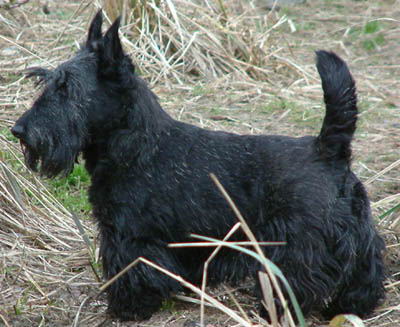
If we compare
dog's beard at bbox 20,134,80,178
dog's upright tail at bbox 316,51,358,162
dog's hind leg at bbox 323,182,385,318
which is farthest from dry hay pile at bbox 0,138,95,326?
dog's upright tail at bbox 316,51,358,162

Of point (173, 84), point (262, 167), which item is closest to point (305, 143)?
point (262, 167)

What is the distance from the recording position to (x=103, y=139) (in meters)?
4.02

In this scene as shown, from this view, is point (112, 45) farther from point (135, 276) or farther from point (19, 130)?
point (135, 276)

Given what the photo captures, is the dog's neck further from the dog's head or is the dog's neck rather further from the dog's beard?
the dog's beard

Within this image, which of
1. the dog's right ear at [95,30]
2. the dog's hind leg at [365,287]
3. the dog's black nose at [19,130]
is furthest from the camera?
the dog's right ear at [95,30]

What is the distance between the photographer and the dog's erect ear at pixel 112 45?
380 centimetres

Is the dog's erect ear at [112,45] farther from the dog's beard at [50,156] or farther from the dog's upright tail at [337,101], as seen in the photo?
the dog's upright tail at [337,101]

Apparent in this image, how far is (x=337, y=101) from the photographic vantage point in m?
3.71

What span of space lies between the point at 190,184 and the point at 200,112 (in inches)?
129

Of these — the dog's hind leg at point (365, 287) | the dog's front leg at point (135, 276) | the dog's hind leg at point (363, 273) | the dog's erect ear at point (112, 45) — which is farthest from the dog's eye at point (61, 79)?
the dog's hind leg at point (365, 287)

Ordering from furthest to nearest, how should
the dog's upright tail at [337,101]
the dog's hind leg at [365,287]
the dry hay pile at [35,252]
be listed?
the dry hay pile at [35,252] < the dog's hind leg at [365,287] < the dog's upright tail at [337,101]

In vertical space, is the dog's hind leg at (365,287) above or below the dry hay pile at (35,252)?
below

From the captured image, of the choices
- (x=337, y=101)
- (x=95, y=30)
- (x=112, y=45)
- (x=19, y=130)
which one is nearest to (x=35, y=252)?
(x=19, y=130)

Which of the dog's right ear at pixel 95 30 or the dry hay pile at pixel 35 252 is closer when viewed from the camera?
the dog's right ear at pixel 95 30
